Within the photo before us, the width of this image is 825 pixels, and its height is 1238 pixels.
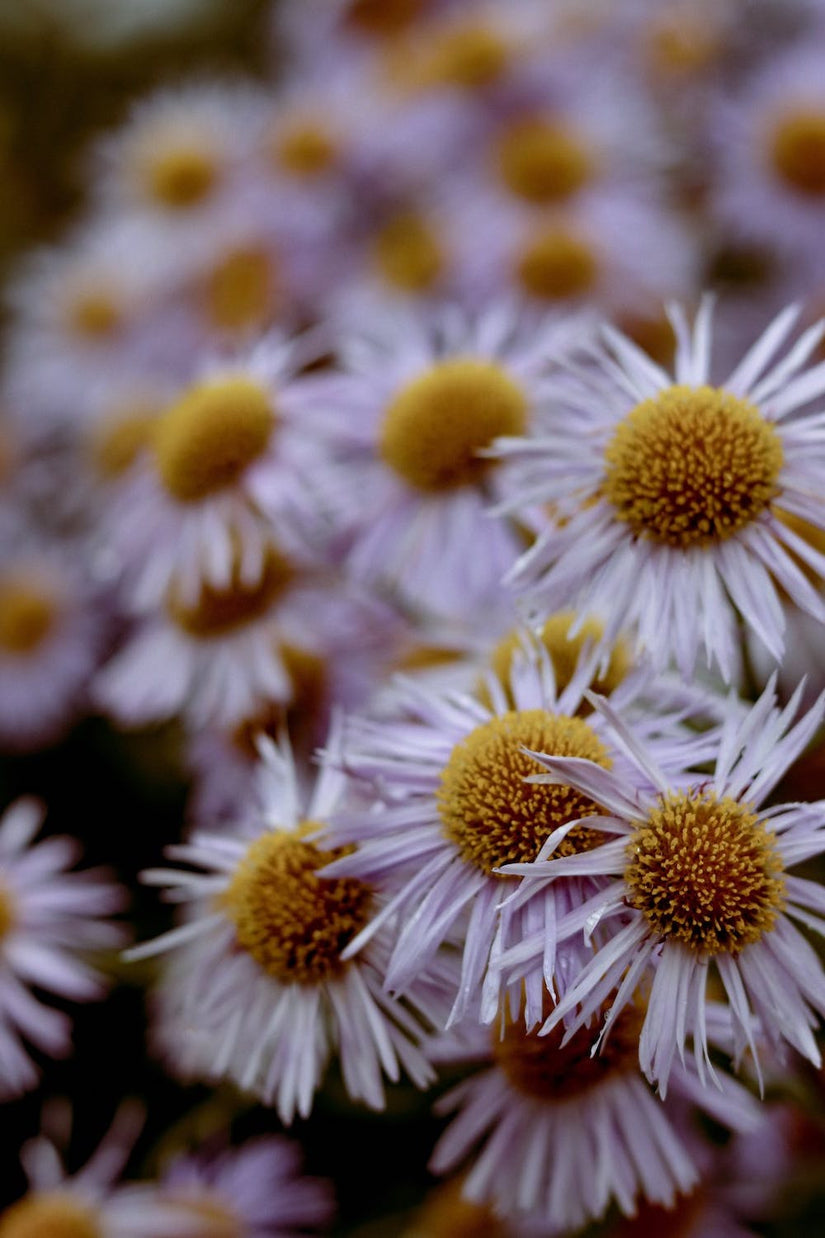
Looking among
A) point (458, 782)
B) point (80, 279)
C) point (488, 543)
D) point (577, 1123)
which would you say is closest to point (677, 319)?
point (488, 543)

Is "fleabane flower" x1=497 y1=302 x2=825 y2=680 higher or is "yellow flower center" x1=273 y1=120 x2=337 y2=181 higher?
"yellow flower center" x1=273 y1=120 x2=337 y2=181

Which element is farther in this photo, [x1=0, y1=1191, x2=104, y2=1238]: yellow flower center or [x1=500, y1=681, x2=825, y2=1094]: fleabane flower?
[x1=0, y1=1191, x2=104, y2=1238]: yellow flower center

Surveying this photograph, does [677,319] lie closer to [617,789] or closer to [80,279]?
[617,789]

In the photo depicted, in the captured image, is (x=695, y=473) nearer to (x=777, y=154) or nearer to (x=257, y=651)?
(x=257, y=651)

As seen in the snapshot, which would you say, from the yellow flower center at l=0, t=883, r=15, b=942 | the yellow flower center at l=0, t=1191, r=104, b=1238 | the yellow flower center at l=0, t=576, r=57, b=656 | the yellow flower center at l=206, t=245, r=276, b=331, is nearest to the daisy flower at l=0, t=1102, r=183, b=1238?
the yellow flower center at l=0, t=1191, r=104, b=1238

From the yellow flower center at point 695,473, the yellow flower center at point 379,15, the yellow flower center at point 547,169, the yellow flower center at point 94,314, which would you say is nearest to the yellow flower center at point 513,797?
the yellow flower center at point 695,473

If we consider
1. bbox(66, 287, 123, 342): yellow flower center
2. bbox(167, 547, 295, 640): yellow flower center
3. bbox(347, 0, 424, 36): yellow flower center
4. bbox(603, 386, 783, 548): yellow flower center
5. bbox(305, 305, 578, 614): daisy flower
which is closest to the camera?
bbox(603, 386, 783, 548): yellow flower center

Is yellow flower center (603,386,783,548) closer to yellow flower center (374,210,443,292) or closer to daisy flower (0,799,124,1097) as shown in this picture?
daisy flower (0,799,124,1097)

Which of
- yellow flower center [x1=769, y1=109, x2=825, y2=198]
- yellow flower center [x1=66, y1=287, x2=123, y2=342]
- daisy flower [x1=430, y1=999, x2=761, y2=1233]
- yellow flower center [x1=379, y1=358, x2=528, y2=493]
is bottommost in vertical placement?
daisy flower [x1=430, y1=999, x2=761, y2=1233]
